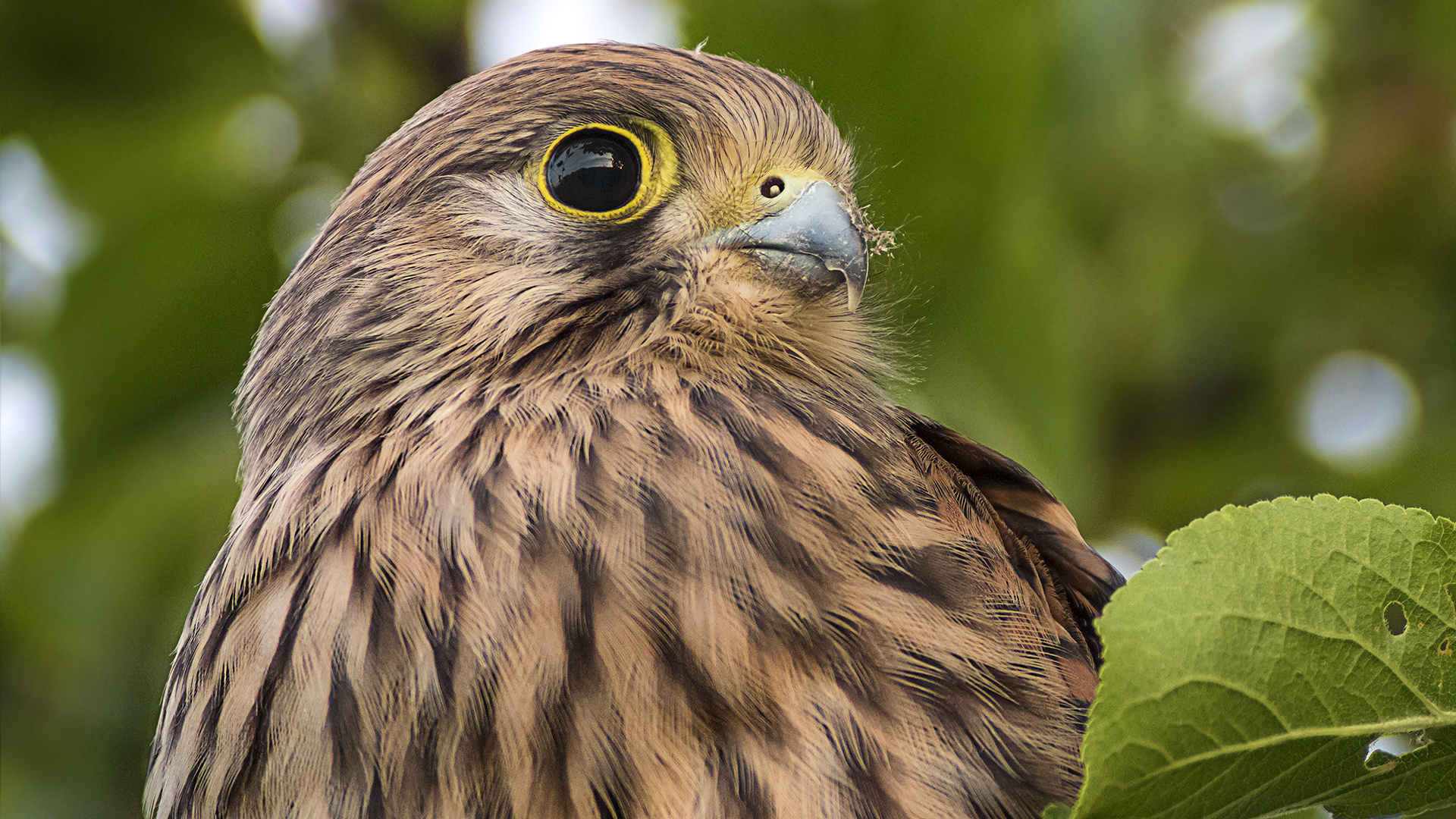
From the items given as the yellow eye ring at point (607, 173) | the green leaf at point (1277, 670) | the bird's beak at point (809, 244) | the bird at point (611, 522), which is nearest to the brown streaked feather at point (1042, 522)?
the bird at point (611, 522)

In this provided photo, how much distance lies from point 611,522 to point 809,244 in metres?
0.63

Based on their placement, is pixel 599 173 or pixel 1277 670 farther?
pixel 599 173

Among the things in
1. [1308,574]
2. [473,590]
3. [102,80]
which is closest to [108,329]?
[102,80]

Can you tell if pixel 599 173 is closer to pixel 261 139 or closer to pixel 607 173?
pixel 607 173

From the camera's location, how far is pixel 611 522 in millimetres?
1785

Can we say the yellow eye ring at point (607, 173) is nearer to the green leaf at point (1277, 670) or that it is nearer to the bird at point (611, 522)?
the bird at point (611, 522)

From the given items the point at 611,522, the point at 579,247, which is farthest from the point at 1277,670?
the point at 579,247

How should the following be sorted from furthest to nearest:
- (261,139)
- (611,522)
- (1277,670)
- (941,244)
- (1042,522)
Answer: (261,139) → (941,244) → (1042,522) → (611,522) → (1277,670)

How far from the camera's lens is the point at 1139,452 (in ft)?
12.5

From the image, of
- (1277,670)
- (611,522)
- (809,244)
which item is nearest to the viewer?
(1277,670)

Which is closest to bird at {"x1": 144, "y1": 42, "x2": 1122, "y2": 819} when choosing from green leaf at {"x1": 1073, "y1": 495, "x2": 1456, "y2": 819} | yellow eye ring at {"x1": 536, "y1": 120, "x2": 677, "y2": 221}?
yellow eye ring at {"x1": 536, "y1": 120, "x2": 677, "y2": 221}

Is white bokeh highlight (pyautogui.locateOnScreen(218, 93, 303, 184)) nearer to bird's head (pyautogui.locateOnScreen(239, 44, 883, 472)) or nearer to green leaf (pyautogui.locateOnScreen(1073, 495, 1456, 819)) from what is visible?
bird's head (pyautogui.locateOnScreen(239, 44, 883, 472))

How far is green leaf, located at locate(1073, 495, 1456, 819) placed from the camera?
958 mm

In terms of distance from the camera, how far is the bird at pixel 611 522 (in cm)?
163
